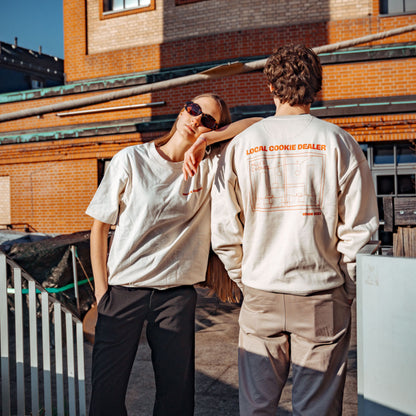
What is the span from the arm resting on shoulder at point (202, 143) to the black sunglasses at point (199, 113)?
7cm

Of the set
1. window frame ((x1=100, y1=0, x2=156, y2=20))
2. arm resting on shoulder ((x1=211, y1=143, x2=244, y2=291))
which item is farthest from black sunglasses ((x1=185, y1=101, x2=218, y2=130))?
window frame ((x1=100, y1=0, x2=156, y2=20))

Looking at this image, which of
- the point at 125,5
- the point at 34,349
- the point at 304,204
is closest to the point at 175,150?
the point at 304,204

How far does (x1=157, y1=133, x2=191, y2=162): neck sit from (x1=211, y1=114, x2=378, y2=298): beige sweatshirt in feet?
1.62

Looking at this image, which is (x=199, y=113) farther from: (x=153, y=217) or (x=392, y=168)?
(x=392, y=168)

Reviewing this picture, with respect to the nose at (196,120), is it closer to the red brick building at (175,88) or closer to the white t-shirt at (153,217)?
the white t-shirt at (153,217)

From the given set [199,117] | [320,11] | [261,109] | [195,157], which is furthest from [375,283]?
[320,11]

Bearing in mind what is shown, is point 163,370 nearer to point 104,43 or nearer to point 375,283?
point 375,283

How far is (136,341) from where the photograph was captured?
2332 millimetres

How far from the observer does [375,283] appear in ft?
4.87

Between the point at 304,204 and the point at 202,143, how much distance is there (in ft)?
1.96

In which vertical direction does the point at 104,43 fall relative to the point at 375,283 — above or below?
above

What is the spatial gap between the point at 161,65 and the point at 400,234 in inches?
460

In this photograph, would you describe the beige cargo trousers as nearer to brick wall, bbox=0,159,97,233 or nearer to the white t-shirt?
the white t-shirt

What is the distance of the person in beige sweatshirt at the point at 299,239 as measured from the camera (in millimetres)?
1854
